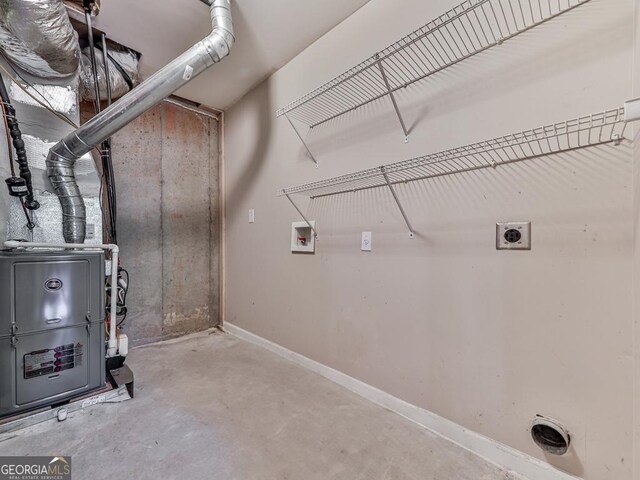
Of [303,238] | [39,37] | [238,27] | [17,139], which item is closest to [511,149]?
[303,238]

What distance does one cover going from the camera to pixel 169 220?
304 centimetres

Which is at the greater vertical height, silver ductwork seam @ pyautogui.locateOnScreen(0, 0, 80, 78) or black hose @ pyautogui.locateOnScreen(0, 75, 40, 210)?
silver ductwork seam @ pyautogui.locateOnScreen(0, 0, 80, 78)

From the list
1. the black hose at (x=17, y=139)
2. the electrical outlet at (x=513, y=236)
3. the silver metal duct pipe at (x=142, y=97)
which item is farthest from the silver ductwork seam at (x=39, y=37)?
the electrical outlet at (x=513, y=236)

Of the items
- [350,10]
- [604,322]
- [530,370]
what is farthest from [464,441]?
[350,10]

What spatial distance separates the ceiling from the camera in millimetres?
1933

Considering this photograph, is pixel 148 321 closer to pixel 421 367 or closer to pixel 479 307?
pixel 421 367

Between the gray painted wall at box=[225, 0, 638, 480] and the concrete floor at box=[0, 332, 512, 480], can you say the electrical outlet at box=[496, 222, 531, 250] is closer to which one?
the gray painted wall at box=[225, 0, 638, 480]

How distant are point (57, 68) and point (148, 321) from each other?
2.20m

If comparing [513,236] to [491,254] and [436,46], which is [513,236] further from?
[436,46]

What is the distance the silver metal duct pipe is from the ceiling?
23cm

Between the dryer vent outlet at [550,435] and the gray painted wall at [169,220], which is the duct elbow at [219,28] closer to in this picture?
the gray painted wall at [169,220]

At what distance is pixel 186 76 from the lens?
189cm

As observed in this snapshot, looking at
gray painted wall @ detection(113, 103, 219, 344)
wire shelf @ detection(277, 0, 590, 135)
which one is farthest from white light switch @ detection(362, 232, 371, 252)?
gray painted wall @ detection(113, 103, 219, 344)

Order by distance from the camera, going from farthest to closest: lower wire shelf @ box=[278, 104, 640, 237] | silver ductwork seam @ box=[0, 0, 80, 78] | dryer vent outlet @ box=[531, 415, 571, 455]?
silver ductwork seam @ box=[0, 0, 80, 78], dryer vent outlet @ box=[531, 415, 571, 455], lower wire shelf @ box=[278, 104, 640, 237]
